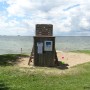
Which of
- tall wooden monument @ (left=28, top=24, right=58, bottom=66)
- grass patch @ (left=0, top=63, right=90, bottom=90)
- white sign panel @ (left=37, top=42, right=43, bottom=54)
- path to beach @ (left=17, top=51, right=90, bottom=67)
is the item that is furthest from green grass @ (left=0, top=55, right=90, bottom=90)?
path to beach @ (left=17, top=51, right=90, bottom=67)

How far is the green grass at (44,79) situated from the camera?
12.3m

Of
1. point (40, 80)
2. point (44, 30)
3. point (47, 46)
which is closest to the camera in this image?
point (40, 80)

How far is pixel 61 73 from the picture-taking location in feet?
50.1

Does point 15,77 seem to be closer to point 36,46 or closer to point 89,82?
point 89,82

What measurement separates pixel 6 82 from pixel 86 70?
5248mm

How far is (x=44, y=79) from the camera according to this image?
1391 centimetres

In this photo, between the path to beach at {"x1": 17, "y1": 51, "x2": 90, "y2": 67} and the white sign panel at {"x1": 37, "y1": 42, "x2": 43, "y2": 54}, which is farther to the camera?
the path to beach at {"x1": 17, "y1": 51, "x2": 90, "y2": 67}

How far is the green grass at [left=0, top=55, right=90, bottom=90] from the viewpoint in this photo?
1231 cm

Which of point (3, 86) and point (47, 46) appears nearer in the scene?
point (3, 86)

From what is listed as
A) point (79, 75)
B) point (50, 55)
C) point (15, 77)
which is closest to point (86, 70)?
point (79, 75)

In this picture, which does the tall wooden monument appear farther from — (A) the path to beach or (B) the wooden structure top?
(A) the path to beach

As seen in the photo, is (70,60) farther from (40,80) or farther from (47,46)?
(40,80)

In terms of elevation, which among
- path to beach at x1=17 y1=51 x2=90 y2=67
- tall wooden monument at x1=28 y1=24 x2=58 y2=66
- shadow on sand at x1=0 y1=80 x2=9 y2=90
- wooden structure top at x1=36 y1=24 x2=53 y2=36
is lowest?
shadow on sand at x1=0 y1=80 x2=9 y2=90

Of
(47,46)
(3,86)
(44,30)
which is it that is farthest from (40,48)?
(3,86)
